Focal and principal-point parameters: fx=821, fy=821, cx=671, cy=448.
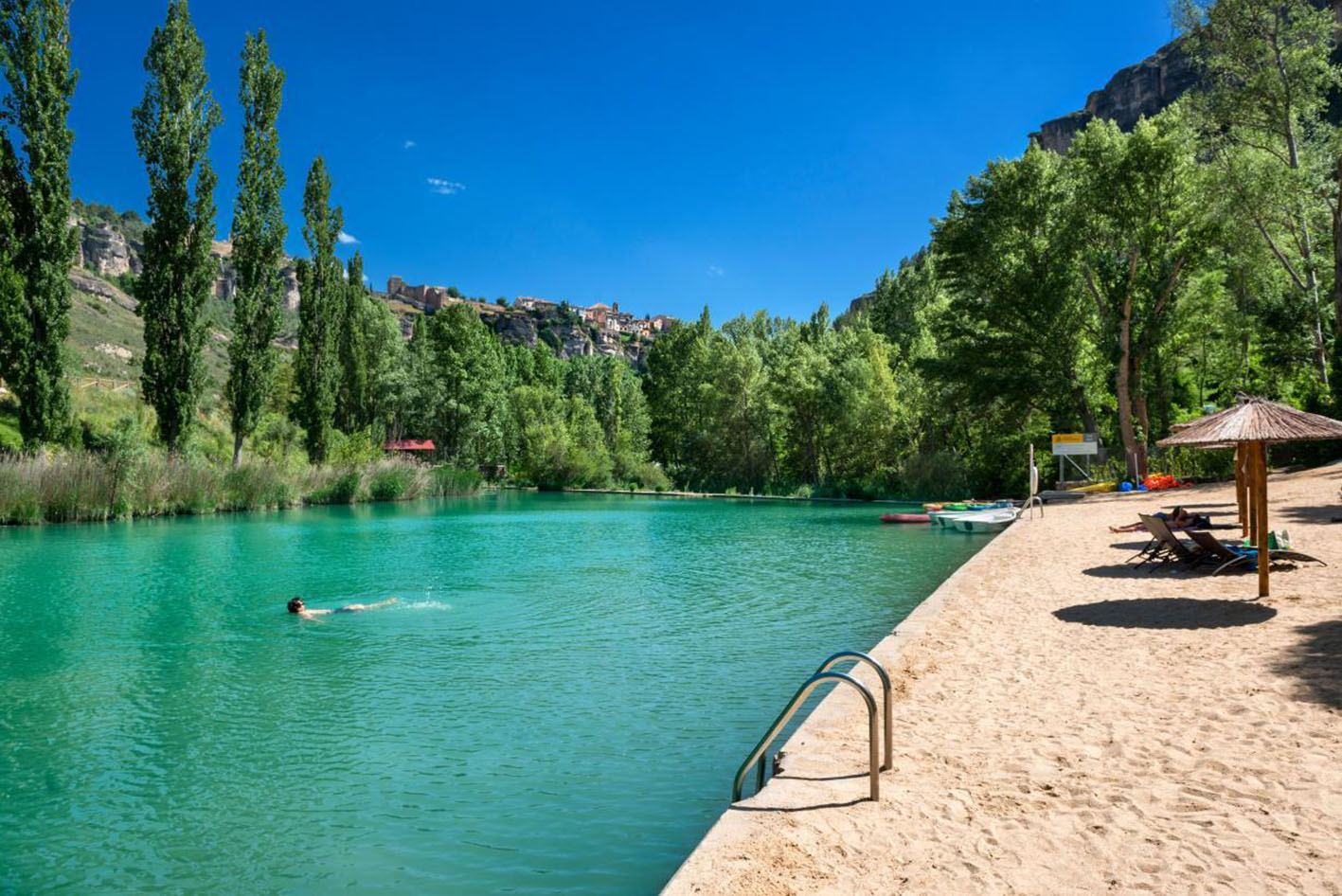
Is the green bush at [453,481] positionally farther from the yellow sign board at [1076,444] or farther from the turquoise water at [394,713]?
the yellow sign board at [1076,444]

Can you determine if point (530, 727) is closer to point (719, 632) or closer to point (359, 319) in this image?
point (719, 632)

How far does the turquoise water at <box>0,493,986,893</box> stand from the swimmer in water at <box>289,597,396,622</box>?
0.15m

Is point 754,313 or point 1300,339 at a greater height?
point 754,313

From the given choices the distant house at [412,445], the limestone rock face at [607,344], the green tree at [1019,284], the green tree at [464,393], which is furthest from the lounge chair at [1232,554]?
the limestone rock face at [607,344]

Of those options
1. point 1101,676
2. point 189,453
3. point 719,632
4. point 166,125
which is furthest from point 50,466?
point 1101,676

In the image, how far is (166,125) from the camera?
1125 inches

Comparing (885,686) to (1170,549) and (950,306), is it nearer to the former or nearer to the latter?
(1170,549)

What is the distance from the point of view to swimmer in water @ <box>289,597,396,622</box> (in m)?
11.3

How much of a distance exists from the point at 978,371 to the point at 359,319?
3333cm

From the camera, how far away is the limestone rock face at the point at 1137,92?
297 feet

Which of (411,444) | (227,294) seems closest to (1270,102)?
(411,444)

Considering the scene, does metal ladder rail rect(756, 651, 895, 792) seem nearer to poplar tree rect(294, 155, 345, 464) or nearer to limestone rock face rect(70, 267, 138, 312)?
poplar tree rect(294, 155, 345, 464)

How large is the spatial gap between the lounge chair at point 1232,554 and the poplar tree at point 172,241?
97.3 ft

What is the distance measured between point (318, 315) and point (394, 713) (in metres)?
36.7
